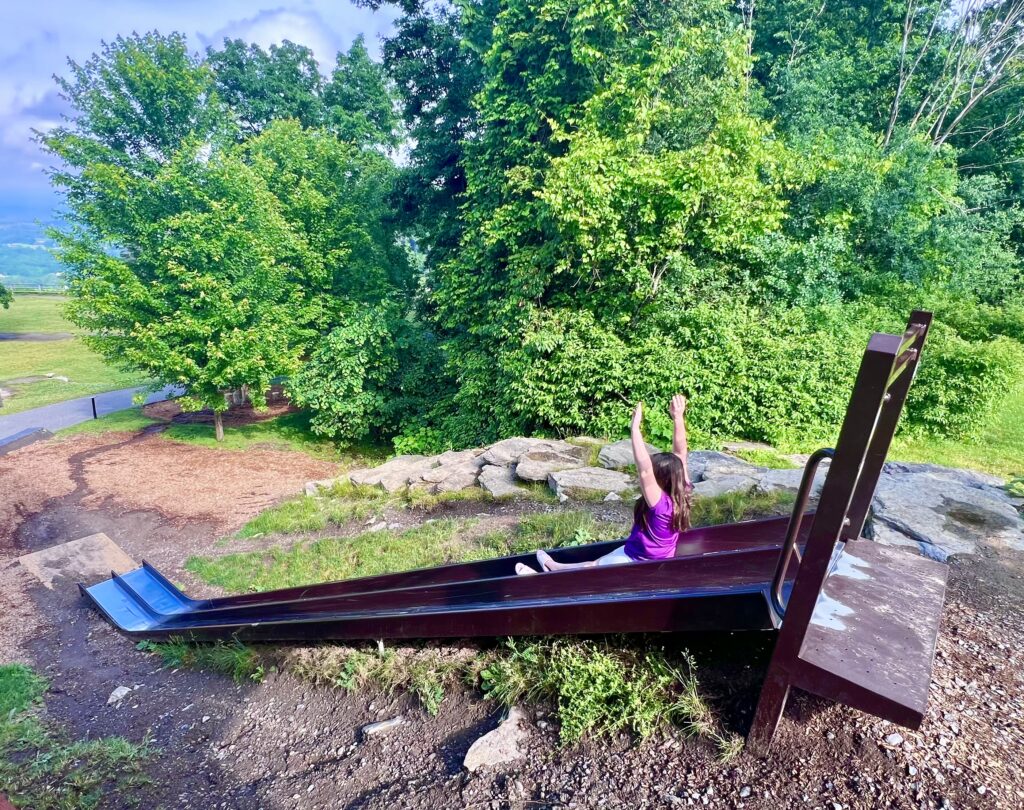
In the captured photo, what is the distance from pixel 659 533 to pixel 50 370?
3074cm

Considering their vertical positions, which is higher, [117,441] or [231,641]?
[231,641]

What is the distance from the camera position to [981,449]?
9281 mm

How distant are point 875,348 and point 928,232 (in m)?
12.6

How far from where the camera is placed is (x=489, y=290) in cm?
1305

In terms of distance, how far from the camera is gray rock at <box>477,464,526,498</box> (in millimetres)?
8000

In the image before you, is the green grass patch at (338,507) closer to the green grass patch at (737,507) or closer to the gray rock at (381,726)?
the green grass patch at (737,507)

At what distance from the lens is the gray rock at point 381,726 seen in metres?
3.17

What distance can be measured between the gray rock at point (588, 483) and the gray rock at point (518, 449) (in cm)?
111

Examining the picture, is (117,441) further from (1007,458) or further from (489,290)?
(1007,458)

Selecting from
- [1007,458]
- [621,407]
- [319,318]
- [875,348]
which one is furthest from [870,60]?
[875,348]

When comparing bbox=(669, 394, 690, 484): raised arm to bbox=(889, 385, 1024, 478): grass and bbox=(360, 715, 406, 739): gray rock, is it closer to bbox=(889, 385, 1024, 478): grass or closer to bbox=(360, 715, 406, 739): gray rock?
bbox=(360, 715, 406, 739): gray rock

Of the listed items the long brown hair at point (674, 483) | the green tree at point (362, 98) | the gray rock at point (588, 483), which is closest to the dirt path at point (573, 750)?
the long brown hair at point (674, 483)

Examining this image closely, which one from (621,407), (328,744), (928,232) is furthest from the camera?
(928,232)

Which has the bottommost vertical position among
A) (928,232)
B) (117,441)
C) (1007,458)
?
(117,441)
